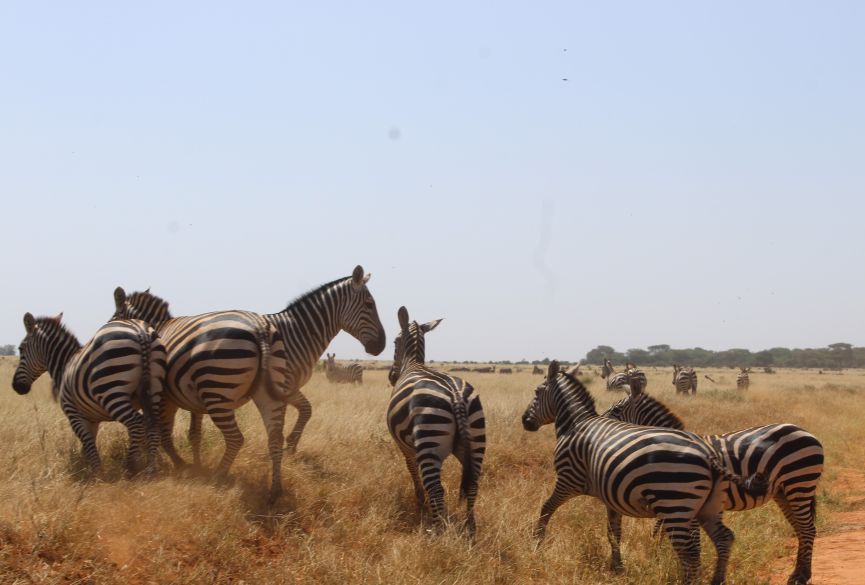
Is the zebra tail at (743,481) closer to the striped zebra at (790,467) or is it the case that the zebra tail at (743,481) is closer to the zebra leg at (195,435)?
the striped zebra at (790,467)

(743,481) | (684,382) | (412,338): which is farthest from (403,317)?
(684,382)

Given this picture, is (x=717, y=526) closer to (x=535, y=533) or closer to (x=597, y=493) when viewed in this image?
(x=597, y=493)

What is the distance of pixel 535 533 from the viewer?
27.6 feet

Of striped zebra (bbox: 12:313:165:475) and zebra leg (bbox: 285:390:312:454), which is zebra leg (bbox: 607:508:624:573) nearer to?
zebra leg (bbox: 285:390:312:454)

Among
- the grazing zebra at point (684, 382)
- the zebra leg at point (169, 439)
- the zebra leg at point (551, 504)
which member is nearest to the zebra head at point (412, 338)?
the zebra leg at point (551, 504)

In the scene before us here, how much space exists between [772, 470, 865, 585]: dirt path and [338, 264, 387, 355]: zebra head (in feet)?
17.1

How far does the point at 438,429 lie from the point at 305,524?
158cm

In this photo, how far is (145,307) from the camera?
1047cm

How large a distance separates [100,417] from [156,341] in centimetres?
102

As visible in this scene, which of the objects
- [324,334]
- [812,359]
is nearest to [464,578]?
[324,334]

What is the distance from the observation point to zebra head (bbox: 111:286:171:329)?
1011cm

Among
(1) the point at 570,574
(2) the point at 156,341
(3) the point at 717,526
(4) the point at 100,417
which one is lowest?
(1) the point at 570,574

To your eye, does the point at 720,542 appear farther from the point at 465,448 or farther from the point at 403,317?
the point at 403,317

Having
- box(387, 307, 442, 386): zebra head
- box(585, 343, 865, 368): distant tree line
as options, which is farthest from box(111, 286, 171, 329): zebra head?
box(585, 343, 865, 368): distant tree line
